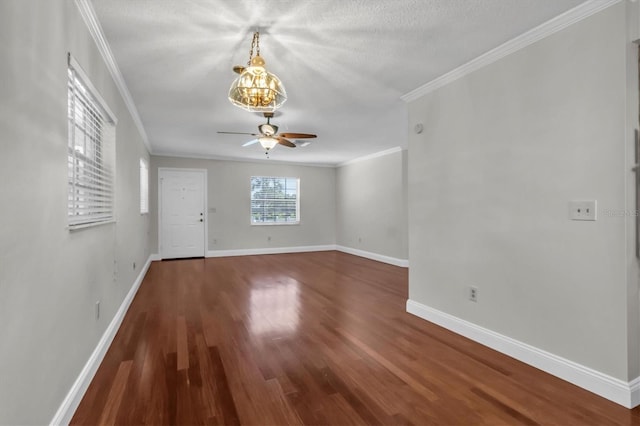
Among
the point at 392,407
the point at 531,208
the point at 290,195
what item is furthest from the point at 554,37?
the point at 290,195

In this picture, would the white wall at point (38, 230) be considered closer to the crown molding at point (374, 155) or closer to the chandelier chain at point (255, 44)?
the chandelier chain at point (255, 44)

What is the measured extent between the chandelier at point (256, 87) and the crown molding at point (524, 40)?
1601 millimetres

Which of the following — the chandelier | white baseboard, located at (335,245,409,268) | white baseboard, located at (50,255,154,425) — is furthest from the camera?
white baseboard, located at (335,245,409,268)

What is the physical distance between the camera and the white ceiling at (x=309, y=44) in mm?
1911

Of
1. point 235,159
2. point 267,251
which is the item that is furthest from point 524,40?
point 267,251

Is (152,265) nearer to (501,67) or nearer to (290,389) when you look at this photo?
(290,389)

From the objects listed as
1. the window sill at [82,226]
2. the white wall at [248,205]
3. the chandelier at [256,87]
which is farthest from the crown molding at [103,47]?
the white wall at [248,205]

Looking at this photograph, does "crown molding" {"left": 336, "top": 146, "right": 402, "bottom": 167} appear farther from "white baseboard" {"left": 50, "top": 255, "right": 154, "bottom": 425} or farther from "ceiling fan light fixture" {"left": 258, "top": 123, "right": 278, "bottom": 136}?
"white baseboard" {"left": 50, "top": 255, "right": 154, "bottom": 425}

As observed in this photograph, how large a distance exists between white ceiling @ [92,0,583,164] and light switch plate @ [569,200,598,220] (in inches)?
47.8

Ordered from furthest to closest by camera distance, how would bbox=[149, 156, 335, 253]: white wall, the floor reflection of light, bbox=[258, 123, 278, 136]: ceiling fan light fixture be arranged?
bbox=[149, 156, 335, 253]: white wall → bbox=[258, 123, 278, 136]: ceiling fan light fixture → the floor reflection of light

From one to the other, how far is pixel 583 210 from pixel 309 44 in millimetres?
2173

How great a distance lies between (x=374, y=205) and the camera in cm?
695

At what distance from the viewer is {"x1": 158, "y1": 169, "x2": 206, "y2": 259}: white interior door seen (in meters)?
6.82

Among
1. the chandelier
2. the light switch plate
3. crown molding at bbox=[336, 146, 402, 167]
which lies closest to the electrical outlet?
the light switch plate
